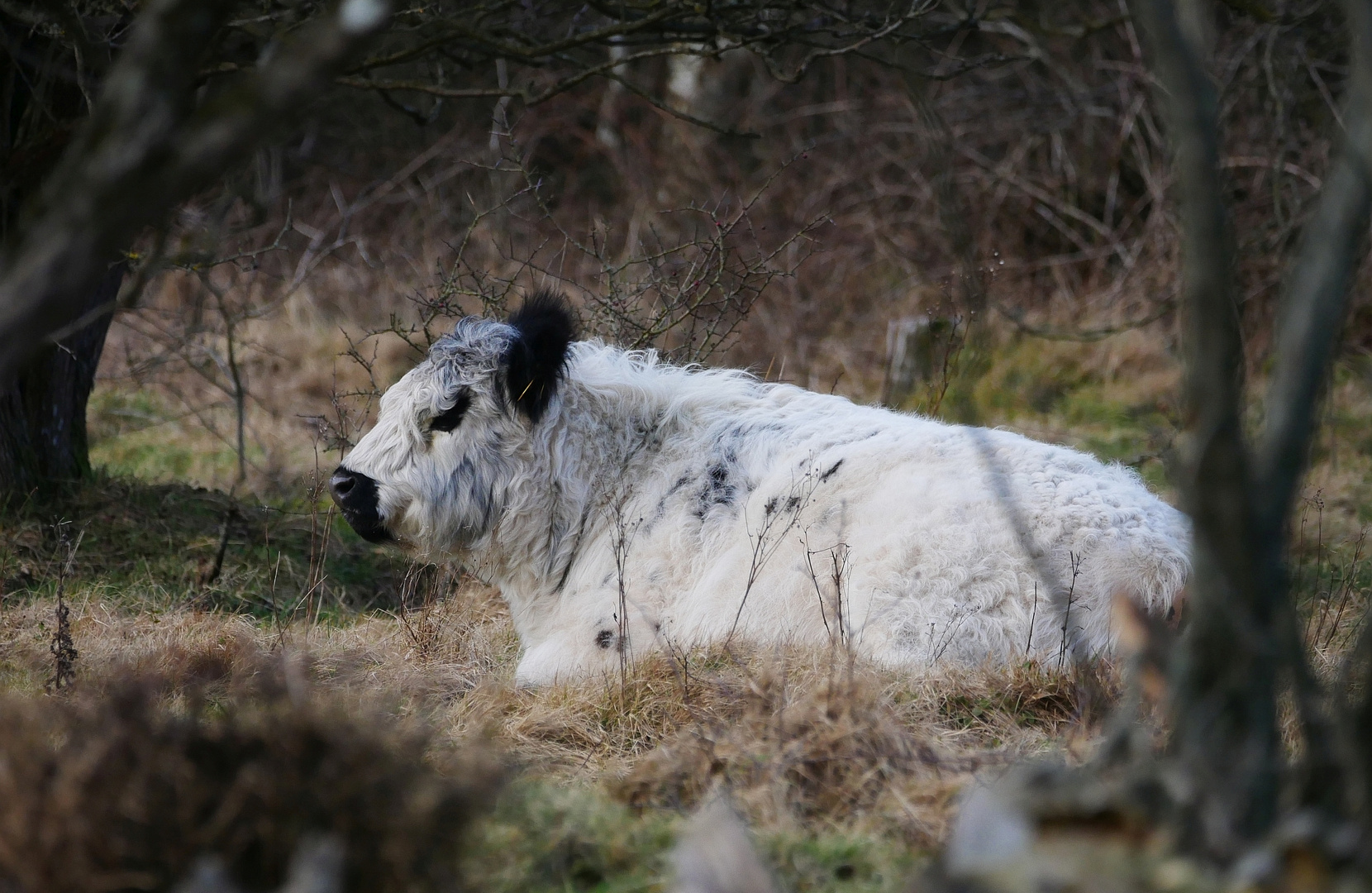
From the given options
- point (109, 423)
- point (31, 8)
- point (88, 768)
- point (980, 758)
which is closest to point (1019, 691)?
point (980, 758)

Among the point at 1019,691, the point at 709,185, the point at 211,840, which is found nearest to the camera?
the point at 211,840

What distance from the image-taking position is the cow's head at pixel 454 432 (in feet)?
17.7

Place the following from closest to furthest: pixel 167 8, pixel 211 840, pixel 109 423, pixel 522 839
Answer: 1. pixel 167 8
2. pixel 211 840
3. pixel 522 839
4. pixel 109 423

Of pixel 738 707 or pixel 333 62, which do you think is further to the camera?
pixel 738 707

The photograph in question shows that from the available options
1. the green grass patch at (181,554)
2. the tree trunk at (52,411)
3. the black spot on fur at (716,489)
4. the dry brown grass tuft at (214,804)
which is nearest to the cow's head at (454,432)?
the green grass patch at (181,554)

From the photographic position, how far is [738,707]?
13.4 ft

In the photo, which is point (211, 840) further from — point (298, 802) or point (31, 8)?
point (31, 8)

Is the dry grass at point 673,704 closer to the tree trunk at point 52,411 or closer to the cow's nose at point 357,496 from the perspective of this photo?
the cow's nose at point 357,496

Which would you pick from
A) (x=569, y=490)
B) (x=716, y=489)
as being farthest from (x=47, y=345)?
(x=716, y=489)

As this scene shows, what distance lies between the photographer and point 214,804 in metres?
2.50

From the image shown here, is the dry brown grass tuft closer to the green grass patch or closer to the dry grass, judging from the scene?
the dry grass

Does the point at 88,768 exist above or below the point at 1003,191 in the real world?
below

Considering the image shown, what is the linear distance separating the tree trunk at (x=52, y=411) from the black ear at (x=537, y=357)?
2635 millimetres

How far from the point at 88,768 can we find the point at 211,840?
279 mm
